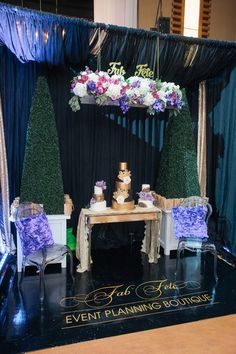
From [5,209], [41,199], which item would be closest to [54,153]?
[41,199]

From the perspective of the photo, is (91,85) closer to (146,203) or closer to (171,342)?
(146,203)

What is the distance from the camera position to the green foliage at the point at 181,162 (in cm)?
395

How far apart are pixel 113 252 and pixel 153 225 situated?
2.50 ft

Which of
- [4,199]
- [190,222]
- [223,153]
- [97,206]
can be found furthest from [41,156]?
[223,153]

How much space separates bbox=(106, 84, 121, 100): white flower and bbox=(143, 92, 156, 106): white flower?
1.05ft

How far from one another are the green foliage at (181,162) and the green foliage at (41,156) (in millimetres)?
1525

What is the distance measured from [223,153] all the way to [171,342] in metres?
2.89

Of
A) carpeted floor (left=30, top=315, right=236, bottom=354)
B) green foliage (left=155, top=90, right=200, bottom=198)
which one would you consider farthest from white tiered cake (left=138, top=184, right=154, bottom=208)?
carpeted floor (left=30, top=315, right=236, bottom=354)

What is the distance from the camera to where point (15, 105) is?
12.1ft

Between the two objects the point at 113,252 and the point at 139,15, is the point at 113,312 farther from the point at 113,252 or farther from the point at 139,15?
the point at 139,15

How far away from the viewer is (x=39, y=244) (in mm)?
3127

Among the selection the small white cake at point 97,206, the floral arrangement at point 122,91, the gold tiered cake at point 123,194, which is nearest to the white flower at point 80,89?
the floral arrangement at point 122,91

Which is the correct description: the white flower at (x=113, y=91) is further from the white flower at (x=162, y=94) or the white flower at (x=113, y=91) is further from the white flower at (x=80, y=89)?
the white flower at (x=162, y=94)

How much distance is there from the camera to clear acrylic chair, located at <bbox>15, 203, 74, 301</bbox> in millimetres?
3037
